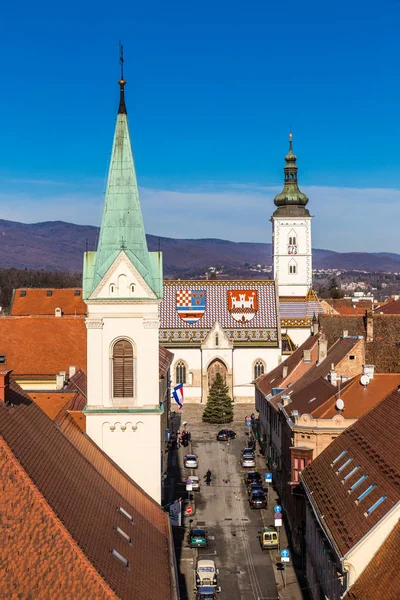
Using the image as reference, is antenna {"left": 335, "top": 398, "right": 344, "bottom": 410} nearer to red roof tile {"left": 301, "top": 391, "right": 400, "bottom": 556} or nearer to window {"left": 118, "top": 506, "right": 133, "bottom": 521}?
red roof tile {"left": 301, "top": 391, "right": 400, "bottom": 556}

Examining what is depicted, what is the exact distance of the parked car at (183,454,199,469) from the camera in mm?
58594

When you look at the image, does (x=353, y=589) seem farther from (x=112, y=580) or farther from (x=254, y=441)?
(x=254, y=441)

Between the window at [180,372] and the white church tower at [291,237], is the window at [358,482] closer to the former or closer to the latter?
the window at [180,372]

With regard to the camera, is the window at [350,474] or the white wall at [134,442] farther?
the white wall at [134,442]

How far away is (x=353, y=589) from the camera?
2491cm

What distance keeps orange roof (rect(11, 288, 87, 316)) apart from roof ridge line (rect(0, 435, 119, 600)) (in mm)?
73716

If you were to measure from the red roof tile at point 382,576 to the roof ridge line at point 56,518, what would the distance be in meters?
8.96

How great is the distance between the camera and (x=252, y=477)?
178ft

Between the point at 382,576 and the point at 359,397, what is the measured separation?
1761 centimetres

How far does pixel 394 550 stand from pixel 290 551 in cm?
1759

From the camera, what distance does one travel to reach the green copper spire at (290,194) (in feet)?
430

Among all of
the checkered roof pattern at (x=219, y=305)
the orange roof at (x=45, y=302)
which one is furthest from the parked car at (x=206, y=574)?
the orange roof at (x=45, y=302)

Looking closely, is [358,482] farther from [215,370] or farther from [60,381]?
[215,370]

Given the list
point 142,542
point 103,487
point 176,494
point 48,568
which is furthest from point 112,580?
point 176,494
